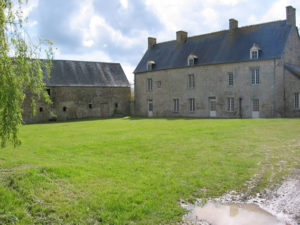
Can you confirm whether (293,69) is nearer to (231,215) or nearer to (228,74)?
(228,74)

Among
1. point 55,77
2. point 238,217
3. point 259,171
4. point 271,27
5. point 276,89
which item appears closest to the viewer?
point 238,217

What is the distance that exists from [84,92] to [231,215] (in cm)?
3246

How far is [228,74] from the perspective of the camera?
29047mm

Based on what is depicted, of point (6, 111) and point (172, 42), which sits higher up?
point (172, 42)

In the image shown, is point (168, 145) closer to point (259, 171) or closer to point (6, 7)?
point (259, 171)

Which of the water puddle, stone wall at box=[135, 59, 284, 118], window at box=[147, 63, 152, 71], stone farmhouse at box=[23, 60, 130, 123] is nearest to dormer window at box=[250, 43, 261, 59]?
stone wall at box=[135, 59, 284, 118]

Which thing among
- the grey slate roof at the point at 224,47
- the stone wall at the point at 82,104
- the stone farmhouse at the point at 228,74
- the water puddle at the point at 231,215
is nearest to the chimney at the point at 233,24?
the stone farmhouse at the point at 228,74

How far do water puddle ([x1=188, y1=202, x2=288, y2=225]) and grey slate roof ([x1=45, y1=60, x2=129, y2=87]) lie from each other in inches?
1226

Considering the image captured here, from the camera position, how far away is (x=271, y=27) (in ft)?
91.5

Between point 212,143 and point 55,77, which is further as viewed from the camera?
point 55,77

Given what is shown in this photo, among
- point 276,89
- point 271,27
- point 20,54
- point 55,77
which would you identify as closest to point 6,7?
point 20,54

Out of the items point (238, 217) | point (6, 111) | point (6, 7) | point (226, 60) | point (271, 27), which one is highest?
point (271, 27)

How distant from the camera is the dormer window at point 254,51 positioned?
1060 inches

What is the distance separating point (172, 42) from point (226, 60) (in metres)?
9.43
